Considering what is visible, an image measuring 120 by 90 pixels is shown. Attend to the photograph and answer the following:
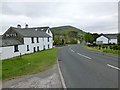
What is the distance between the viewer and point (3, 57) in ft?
95.1

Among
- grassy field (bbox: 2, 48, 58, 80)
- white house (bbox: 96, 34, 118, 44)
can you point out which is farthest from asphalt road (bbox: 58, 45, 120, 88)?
white house (bbox: 96, 34, 118, 44)

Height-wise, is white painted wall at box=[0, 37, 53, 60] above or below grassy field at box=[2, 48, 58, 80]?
above

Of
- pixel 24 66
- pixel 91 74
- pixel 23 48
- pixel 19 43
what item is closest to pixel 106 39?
pixel 23 48

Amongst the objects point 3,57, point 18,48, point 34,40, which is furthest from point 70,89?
point 34,40

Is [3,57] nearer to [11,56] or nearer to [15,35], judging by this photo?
[11,56]

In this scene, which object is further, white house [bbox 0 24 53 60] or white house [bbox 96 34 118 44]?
white house [bbox 96 34 118 44]

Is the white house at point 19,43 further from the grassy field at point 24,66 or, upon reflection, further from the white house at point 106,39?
the white house at point 106,39

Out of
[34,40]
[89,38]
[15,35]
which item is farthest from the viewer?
[89,38]

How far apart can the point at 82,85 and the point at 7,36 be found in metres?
37.6

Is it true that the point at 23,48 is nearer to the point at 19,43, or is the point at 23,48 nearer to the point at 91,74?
the point at 19,43

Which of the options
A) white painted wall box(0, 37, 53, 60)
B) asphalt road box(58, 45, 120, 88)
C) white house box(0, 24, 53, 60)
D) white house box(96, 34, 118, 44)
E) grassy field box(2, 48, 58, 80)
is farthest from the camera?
white house box(96, 34, 118, 44)

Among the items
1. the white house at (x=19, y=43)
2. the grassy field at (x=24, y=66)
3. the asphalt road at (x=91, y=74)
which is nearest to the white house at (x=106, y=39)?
the white house at (x=19, y=43)

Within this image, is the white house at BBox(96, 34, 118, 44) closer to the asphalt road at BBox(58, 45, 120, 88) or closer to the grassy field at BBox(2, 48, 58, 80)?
the grassy field at BBox(2, 48, 58, 80)

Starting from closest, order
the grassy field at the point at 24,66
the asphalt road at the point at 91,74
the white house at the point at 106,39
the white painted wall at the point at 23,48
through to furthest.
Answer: the asphalt road at the point at 91,74, the grassy field at the point at 24,66, the white painted wall at the point at 23,48, the white house at the point at 106,39
